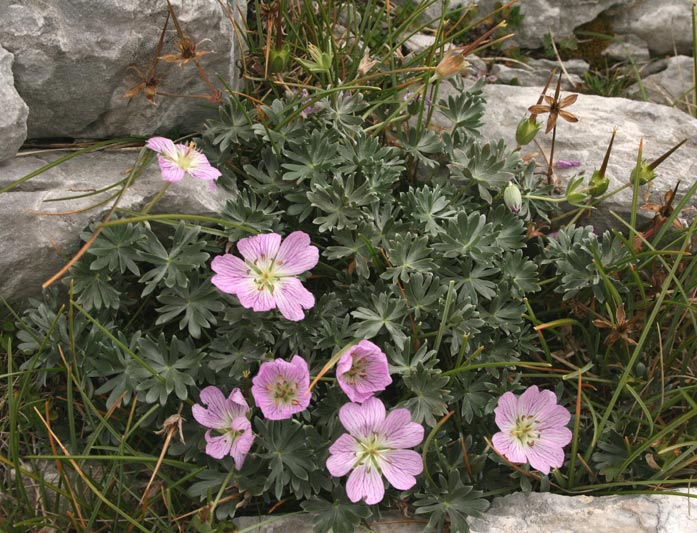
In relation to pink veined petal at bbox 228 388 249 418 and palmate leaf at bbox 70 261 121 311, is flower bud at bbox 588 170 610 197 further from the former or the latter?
palmate leaf at bbox 70 261 121 311

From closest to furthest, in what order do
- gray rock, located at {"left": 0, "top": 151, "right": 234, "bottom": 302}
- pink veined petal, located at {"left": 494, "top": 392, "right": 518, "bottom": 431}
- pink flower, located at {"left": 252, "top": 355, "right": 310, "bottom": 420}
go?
pink flower, located at {"left": 252, "top": 355, "right": 310, "bottom": 420}, pink veined petal, located at {"left": 494, "top": 392, "right": 518, "bottom": 431}, gray rock, located at {"left": 0, "top": 151, "right": 234, "bottom": 302}

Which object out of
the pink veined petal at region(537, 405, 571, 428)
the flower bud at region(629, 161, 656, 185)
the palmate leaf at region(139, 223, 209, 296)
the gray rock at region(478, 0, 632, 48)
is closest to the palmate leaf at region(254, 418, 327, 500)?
the palmate leaf at region(139, 223, 209, 296)

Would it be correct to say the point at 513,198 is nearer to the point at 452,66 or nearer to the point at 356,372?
the point at 452,66

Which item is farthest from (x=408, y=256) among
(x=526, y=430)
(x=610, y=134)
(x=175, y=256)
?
(x=610, y=134)

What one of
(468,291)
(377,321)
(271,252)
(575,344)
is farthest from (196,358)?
(575,344)

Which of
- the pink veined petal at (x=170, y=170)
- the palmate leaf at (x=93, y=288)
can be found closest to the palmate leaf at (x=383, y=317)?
the pink veined petal at (x=170, y=170)

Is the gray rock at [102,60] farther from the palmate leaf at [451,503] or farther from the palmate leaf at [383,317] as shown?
the palmate leaf at [451,503]
